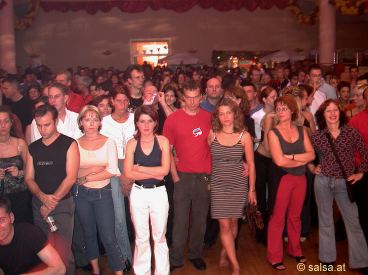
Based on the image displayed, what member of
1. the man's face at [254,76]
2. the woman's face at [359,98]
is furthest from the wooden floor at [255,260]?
the man's face at [254,76]

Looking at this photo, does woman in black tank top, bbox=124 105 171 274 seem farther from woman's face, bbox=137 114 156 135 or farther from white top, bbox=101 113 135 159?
white top, bbox=101 113 135 159

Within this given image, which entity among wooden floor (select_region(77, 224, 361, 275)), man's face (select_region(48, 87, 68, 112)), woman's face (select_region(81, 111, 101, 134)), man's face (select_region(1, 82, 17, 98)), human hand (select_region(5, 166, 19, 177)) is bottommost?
wooden floor (select_region(77, 224, 361, 275))

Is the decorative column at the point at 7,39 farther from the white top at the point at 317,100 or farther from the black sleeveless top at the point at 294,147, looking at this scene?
the black sleeveless top at the point at 294,147

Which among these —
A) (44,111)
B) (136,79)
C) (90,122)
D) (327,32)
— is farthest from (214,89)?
(327,32)

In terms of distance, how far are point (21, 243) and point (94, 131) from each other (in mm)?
1302

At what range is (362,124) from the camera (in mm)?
4492

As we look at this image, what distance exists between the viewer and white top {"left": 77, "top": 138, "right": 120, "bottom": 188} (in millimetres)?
4043

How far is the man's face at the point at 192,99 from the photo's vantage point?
14.2 feet

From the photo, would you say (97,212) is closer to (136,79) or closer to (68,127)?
(68,127)

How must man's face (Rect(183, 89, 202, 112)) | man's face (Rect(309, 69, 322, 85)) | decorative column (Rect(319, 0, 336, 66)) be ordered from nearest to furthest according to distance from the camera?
1. man's face (Rect(183, 89, 202, 112))
2. man's face (Rect(309, 69, 322, 85))
3. decorative column (Rect(319, 0, 336, 66))

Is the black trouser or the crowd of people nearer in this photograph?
the crowd of people

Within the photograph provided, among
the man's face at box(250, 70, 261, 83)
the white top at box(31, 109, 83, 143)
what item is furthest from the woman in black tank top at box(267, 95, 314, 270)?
the man's face at box(250, 70, 261, 83)

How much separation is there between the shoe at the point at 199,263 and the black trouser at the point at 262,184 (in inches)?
33.4

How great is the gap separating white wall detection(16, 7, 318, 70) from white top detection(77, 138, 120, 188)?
1533cm
